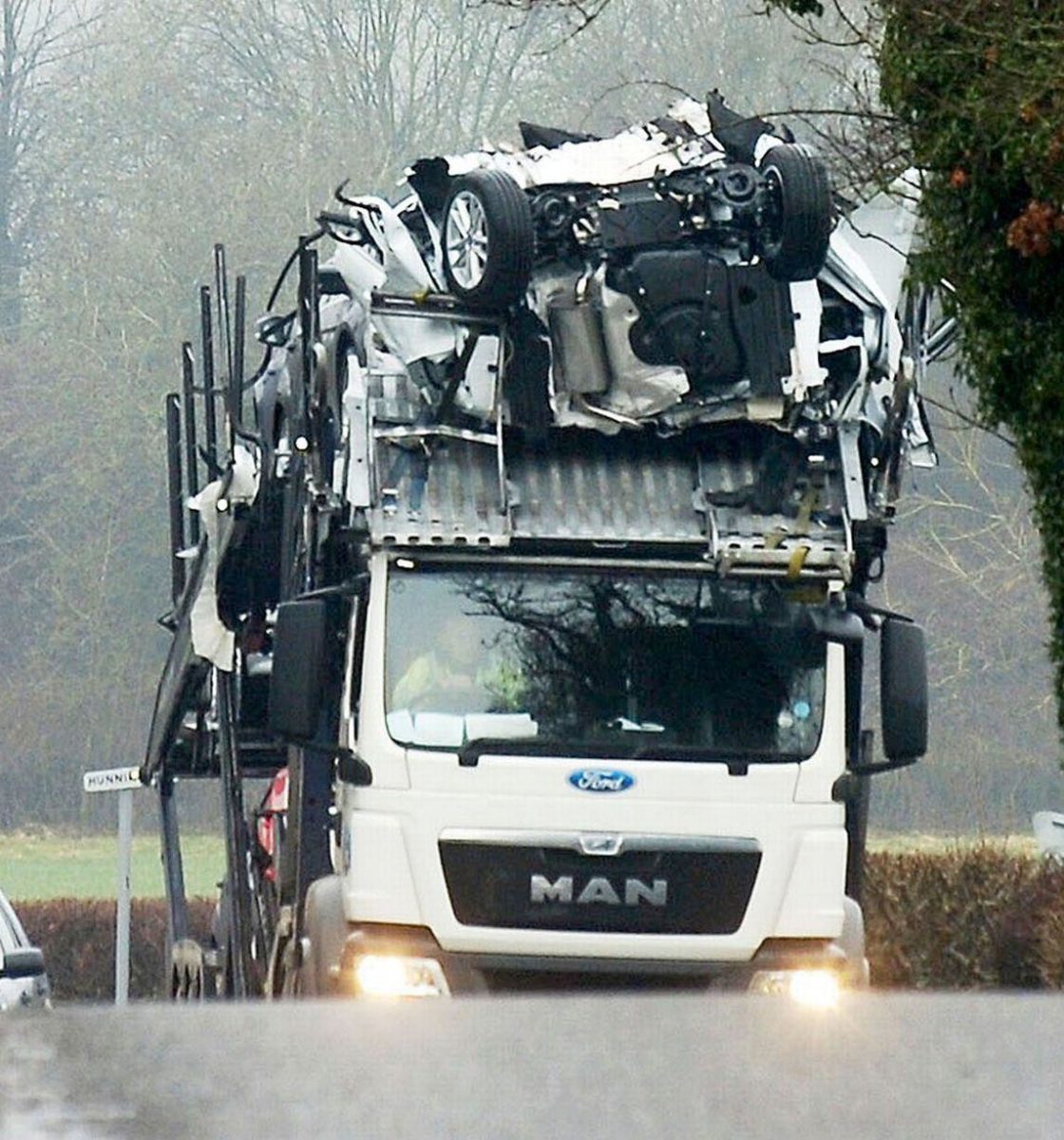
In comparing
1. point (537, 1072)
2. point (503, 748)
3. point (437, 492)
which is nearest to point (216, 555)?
point (437, 492)

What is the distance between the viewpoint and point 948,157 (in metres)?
12.2

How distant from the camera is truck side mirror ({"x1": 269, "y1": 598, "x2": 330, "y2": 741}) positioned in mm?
9797

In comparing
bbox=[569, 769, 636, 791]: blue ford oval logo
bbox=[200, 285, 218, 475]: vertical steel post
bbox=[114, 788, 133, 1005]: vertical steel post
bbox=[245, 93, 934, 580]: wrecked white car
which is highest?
bbox=[245, 93, 934, 580]: wrecked white car

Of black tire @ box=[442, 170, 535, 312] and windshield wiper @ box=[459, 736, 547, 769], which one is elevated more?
black tire @ box=[442, 170, 535, 312]

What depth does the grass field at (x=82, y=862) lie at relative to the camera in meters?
30.6

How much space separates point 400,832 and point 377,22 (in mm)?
49751

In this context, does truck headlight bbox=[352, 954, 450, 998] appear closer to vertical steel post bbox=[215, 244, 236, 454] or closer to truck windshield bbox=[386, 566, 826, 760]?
truck windshield bbox=[386, 566, 826, 760]

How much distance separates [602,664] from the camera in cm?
1016

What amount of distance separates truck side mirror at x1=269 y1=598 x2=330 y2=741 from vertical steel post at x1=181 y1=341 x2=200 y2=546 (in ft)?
11.3

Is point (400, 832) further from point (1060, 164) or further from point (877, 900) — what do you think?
point (877, 900)

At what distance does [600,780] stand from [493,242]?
75.9 inches

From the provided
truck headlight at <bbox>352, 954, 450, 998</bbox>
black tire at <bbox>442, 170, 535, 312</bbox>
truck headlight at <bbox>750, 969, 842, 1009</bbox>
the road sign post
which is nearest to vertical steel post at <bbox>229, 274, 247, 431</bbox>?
black tire at <bbox>442, 170, 535, 312</bbox>

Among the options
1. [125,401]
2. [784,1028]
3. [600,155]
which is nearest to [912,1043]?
[784,1028]

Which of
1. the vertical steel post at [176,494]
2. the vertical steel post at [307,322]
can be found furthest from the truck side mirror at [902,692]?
the vertical steel post at [176,494]
